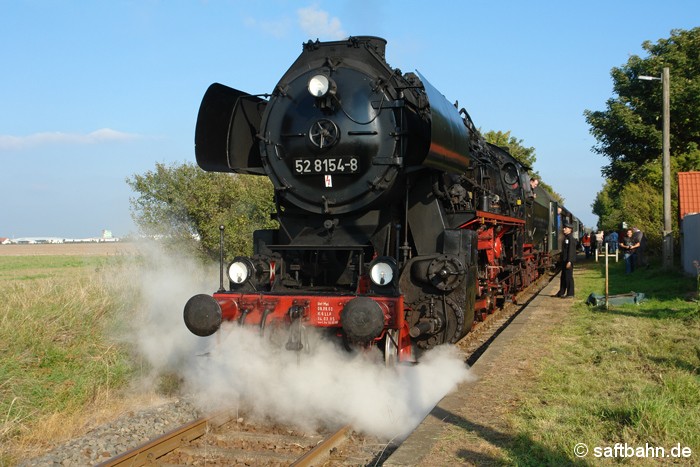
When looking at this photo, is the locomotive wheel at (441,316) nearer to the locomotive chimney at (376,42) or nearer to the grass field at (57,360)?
the locomotive chimney at (376,42)

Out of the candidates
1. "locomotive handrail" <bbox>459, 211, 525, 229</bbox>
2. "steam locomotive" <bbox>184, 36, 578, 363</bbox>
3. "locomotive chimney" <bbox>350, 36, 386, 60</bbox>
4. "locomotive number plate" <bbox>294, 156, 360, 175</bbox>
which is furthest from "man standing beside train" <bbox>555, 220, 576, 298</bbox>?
"locomotive number plate" <bbox>294, 156, 360, 175</bbox>

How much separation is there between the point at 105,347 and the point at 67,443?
9.10ft

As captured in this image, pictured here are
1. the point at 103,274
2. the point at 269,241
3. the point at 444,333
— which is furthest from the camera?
the point at 103,274

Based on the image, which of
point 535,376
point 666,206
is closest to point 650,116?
point 666,206

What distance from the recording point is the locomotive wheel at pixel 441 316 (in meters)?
5.86

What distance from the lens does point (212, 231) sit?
14070mm

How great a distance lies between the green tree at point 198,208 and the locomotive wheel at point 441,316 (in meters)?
8.42

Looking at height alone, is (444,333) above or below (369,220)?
below

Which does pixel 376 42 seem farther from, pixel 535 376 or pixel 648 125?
pixel 648 125

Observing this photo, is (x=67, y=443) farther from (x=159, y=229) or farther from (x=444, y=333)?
(x=159, y=229)

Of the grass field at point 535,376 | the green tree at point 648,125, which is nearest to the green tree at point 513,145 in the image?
the green tree at point 648,125

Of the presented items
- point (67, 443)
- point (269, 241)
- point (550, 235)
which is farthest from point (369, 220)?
point (550, 235)

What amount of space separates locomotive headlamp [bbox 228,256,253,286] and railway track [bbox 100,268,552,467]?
3.98 ft

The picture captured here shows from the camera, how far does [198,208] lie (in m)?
14.2
